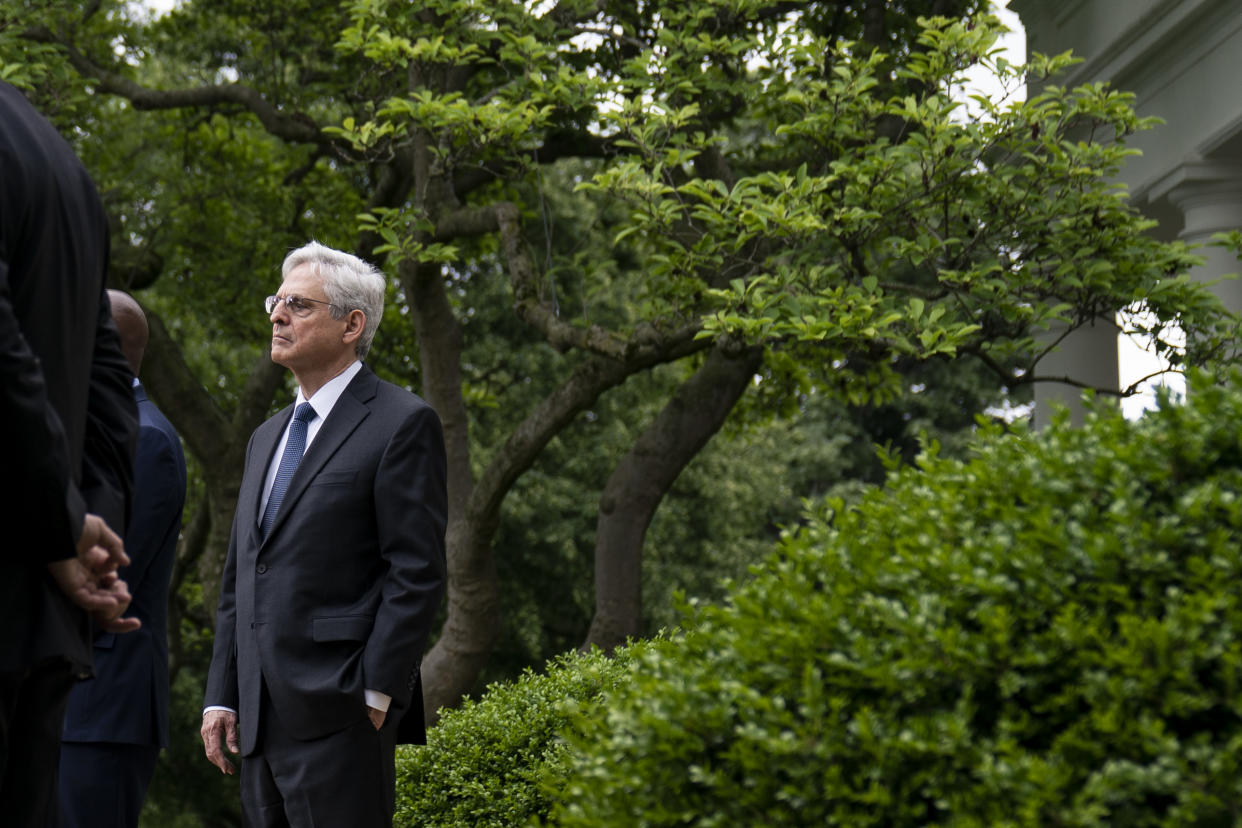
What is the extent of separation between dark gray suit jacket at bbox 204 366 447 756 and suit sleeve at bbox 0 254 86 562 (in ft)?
4.86

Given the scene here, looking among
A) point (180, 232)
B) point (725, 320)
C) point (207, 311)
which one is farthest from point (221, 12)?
point (725, 320)

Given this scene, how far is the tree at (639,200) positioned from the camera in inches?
291

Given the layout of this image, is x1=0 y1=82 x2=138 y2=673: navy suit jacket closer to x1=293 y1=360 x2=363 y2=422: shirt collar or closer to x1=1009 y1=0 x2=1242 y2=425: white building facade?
x1=293 y1=360 x2=363 y2=422: shirt collar

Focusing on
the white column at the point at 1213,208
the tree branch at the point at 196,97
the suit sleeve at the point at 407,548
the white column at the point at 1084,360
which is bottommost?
the suit sleeve at the point at 407,548

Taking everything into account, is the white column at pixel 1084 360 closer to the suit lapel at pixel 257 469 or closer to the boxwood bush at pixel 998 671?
the suit lapel at pixel 257 469

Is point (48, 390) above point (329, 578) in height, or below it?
above

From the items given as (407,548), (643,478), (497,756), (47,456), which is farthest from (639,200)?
(47,456)

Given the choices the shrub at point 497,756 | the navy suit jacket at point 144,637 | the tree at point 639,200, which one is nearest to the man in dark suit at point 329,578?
the navy suit jacket at point 144,637

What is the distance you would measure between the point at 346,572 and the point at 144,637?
0.95m

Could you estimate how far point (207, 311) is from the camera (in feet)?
51.3

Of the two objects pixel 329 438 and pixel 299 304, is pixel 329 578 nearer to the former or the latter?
pixel 329 438

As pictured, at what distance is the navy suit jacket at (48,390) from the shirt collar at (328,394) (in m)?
1.42

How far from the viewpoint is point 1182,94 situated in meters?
9.29

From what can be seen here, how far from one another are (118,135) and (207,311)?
2.31 m
